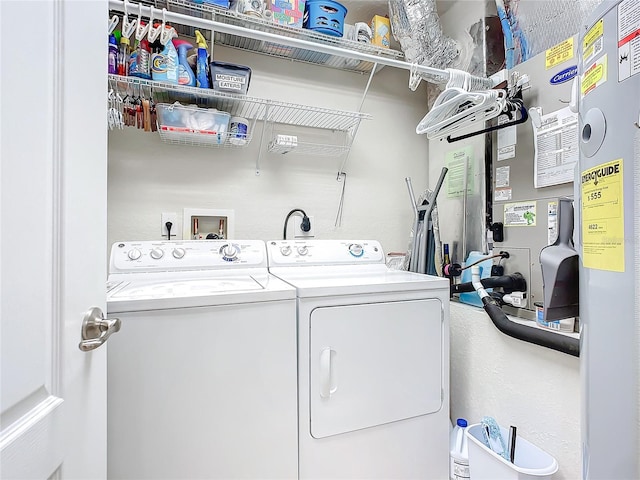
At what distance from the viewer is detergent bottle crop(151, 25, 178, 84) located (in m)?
1.53

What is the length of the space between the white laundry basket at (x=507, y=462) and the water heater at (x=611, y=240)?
779 mm

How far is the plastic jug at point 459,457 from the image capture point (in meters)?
1.52

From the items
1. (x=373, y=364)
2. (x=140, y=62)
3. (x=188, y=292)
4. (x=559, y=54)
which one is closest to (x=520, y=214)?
(x=559, y=54)

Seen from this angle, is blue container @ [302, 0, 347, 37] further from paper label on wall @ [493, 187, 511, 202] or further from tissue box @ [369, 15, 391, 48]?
paper label on wall @ [493, 187, 511, 202]

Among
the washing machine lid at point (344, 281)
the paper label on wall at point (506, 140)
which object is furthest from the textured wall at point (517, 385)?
the paper label on wall at point (506, 140)

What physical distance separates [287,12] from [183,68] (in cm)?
66

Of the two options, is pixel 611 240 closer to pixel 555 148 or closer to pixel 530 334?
pixel 530 334

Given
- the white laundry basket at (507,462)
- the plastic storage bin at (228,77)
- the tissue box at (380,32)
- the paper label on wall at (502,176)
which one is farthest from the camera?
the tissue box at (380,32)

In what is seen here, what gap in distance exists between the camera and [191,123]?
5.47 feet

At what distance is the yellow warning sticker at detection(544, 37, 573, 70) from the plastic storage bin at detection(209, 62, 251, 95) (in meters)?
1.42

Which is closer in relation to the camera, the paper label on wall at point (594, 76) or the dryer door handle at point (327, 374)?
the paper label on wall at point (594, 76)

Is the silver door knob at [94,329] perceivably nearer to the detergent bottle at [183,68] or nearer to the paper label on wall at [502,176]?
the detergent bottle at [183,68]

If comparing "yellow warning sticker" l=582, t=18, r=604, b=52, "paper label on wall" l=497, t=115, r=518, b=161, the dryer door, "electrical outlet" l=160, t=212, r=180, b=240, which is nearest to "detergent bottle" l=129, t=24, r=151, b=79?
"electrical outlet" l=160, t=212, r=180, b=240

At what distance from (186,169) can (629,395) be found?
1.98 m
